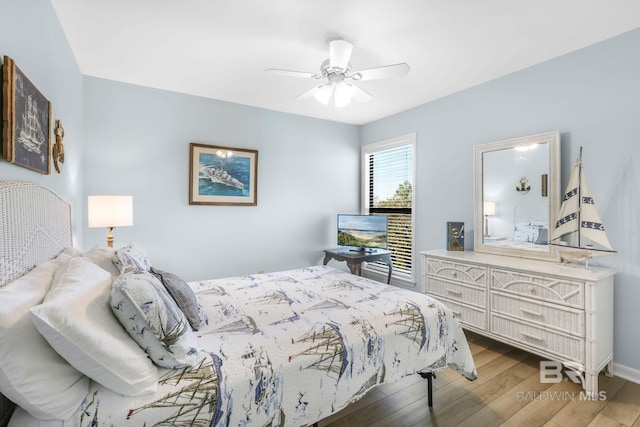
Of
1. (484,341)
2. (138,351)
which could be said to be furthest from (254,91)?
(484,341)

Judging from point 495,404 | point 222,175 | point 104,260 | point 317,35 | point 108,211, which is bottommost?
point 495,404

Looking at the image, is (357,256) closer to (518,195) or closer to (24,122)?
(518,195)

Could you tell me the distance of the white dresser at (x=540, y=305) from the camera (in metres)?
2.10

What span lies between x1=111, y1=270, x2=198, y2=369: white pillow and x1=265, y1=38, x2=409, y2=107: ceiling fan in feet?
5.72

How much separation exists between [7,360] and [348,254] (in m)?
3.28

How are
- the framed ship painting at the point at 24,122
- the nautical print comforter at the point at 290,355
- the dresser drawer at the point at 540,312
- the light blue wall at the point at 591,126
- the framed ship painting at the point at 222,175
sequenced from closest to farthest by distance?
the nautical print comforter at the point at 290,355 → the framed ship painting at the point at 24,122 → the dresser drawer at the point at 540,312 → the light blue wall at the point at 591,126 → the framed ship painting at the point at 222,175

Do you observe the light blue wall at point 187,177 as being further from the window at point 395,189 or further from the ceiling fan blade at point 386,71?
the ceiling fan blade at point 386,71

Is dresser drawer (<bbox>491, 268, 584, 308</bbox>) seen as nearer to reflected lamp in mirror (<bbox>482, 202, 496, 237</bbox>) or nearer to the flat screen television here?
reflected lamp in mirror (<bbox>482, 202, 496, 237</bbox>)

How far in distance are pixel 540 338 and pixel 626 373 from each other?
65 cm

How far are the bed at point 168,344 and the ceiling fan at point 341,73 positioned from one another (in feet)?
5.36

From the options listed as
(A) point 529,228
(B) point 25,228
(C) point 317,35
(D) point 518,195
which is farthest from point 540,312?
(B) point 25,228

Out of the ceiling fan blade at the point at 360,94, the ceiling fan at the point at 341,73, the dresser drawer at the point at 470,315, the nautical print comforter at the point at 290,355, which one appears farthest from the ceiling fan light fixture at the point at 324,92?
the dresser drawer at the point at 470,315

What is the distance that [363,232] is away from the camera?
404 cm

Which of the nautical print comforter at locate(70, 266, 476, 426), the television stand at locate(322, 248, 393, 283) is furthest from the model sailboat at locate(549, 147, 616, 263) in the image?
the television stand at locate(322, 248, 393, 283)
